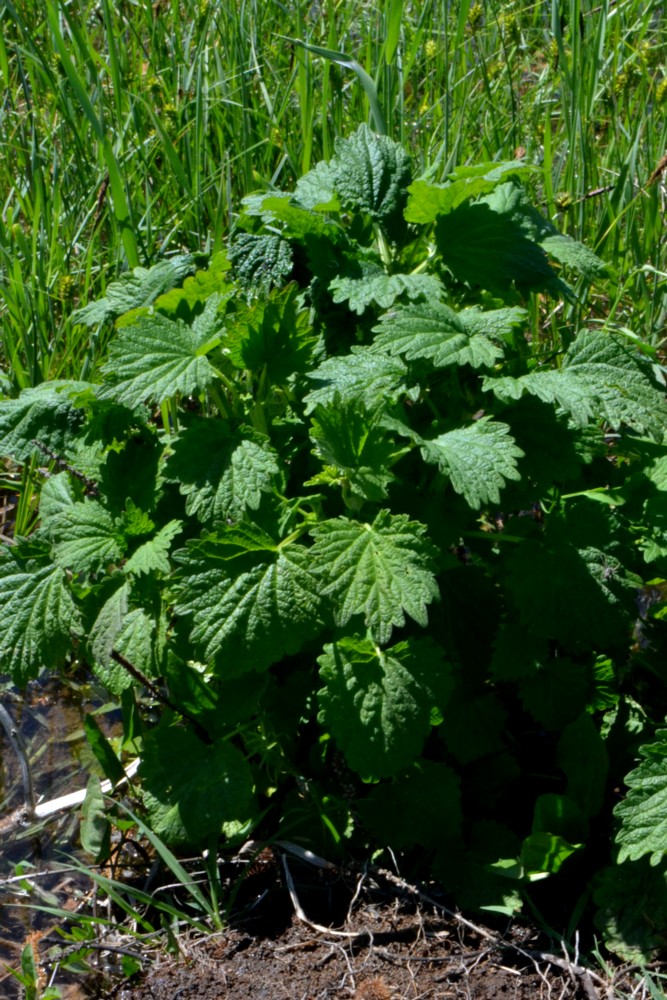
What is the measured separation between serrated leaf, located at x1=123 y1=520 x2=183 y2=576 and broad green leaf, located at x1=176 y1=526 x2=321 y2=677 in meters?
0.07

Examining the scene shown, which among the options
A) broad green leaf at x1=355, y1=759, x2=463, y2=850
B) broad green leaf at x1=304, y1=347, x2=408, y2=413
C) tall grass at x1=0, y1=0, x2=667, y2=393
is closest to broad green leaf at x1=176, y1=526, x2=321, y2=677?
broad green leaf at x1=304, y1=347, x2=408, y2=413

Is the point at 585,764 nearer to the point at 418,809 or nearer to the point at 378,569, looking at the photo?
the point at 418,809

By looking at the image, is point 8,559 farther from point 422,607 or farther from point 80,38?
point 80,38

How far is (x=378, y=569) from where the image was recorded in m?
1.64

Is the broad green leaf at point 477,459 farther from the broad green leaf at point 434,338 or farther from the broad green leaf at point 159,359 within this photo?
the broad green leaf at point 159,359

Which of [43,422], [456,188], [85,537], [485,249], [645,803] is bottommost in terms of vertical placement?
[645,803]

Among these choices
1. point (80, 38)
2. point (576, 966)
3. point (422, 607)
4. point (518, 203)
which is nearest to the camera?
point (422, 607)

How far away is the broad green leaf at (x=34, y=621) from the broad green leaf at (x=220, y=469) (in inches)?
12.3

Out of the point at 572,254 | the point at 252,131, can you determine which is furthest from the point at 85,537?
the point at 252,131

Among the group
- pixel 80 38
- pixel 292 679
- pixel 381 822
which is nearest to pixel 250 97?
pixel 80 38

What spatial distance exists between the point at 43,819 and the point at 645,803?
1.28 metres

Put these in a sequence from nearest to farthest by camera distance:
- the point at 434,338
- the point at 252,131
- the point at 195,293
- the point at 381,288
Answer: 1. the point at 434,338
2. the point at 381,288
3. the point at 195,293
4. the point at 252,131

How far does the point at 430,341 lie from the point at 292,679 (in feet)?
2.16

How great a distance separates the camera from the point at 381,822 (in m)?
1.87
